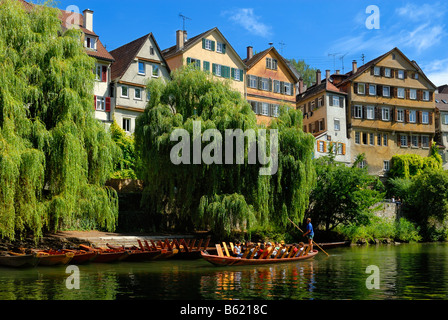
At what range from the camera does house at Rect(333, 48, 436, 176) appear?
57344 millimetres

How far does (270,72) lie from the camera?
5275 cm

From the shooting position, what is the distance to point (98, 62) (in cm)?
4112

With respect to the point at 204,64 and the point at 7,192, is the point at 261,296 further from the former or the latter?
the point at 204,64

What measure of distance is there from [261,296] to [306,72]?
72793mm

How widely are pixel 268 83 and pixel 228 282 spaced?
37646 millimetres

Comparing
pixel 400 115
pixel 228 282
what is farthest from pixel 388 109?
pixel 228 282

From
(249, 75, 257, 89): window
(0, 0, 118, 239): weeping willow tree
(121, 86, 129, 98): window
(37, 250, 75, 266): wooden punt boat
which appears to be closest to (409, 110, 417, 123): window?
(249, 75, 257, 89): window

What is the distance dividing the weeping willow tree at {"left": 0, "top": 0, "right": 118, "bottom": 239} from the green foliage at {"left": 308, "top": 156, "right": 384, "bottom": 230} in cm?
1741

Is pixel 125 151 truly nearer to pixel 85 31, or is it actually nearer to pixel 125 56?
pixel 125 56

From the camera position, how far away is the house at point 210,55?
4653 centimetres

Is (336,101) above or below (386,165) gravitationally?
above

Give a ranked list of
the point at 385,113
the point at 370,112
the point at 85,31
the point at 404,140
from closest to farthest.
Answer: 1. the point at 85,31
2. the point at 370,112
3. the point at 385,113
4. the point at 404,140
